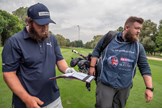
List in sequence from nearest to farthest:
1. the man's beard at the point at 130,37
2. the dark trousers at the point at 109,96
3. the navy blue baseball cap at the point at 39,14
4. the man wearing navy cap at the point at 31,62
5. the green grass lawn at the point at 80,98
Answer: the man wearing navy cap at the point at 31,62, the navy blue baseball cap at the point at 39,14, the man's beard at the point at 130,37, the dark trousers at the point at 109,96, the green grass lawn at the point at 80,98

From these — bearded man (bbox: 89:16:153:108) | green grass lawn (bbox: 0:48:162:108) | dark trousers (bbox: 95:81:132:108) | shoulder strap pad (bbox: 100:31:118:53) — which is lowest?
green grass lawn (bbox: 0:48:162:108)

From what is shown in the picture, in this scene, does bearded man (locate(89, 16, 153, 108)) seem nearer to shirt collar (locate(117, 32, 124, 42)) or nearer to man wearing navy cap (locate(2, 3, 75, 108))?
shirt collar (locate(117, 32, 124, 42))

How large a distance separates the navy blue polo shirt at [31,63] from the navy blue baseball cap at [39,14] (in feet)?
0.65

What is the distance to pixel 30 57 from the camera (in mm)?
3436

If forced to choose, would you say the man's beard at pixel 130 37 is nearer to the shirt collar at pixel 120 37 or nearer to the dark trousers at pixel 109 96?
the shirt collar at pixel 120 37

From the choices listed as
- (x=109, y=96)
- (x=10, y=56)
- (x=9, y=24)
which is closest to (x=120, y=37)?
(x=109, y=96)

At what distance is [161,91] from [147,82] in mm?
6772

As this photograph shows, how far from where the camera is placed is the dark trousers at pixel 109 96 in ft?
16.0

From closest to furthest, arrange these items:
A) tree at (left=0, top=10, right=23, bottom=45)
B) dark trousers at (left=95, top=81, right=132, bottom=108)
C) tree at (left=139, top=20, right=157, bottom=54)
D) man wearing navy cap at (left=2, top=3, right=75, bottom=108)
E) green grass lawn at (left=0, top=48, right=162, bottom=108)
Result: man wearing navy cap at (left=2, top=3, right=75, bottom=108) < dark trousers at (left=95, top=81, right=132, bottom=108) < green grass lawn at (left=0, top=48, right=162, bottom=108) < tree at (left=139, top=20, right=157, bottom=54) < tree at (left=0, top=10, right=23, bottom=45)

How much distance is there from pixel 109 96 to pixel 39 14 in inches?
78.4

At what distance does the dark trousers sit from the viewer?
4.88 meters

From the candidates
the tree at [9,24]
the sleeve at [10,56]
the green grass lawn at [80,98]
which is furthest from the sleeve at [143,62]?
the tree at [9,24]

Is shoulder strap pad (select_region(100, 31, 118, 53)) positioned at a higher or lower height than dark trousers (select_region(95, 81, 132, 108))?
higher

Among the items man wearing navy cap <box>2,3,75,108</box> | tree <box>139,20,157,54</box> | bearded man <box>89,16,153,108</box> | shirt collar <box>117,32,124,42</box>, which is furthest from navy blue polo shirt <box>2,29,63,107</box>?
tree <box>139,20,157,54</box>
